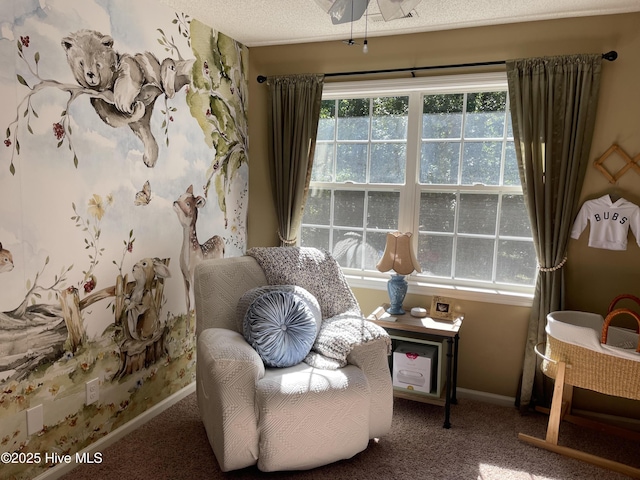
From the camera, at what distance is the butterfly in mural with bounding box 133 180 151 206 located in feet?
8.30

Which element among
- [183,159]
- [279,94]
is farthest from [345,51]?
[183,159]

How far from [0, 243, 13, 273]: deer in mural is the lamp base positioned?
2.01 m

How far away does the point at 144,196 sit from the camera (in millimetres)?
2572

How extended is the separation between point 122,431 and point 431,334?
Result: 1.81 meters

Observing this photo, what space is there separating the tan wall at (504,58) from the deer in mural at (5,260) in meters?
1.96

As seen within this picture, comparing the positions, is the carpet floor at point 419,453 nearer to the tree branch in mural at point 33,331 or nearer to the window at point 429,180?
the tree branch in mural at point 33,331

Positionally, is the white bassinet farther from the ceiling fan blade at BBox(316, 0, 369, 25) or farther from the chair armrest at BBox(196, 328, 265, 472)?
the ceiling fan blade at BBox(316, 0, 369, 25)

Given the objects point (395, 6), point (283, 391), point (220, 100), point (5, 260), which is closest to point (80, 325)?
point (5, 260)

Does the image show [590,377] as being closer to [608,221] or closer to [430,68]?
[608,221]

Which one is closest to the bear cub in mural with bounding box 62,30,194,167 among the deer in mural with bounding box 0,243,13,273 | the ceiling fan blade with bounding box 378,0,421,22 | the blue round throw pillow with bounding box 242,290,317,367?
the deer in mural with bounding box 0,243,13,273

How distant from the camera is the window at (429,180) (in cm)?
294

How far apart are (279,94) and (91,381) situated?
2.18 meters

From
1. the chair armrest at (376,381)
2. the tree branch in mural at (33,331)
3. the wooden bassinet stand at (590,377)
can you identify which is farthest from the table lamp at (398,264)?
the tree branch in mural at (33,331)

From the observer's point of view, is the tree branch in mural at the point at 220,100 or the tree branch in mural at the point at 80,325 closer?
the tree branch in mural at the point at 80,325
